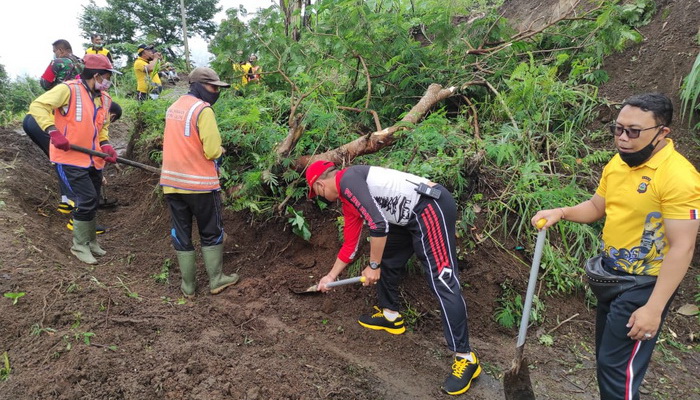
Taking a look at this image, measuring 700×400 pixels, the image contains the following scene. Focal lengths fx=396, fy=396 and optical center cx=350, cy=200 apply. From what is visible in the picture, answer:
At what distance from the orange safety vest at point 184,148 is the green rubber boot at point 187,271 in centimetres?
64

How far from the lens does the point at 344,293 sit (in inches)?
142

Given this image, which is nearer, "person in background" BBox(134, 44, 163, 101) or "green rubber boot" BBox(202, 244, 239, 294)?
"green rubber boot" BBox(202, 244, 239, 294)

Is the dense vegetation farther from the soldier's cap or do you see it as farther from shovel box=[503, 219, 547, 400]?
the soldier's cap

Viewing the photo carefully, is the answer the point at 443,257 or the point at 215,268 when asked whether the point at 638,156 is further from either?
the point at 215,268

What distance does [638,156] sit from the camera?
6.07 feet

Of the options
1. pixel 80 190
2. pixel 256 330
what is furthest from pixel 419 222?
pixel 80 190

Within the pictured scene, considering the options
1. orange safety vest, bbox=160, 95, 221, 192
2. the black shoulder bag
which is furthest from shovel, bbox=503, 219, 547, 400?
orange safety vest, bbox=160, 95, 221, 192

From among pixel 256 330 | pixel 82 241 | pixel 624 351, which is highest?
pixel 624 351

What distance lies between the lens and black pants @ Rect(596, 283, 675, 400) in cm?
189

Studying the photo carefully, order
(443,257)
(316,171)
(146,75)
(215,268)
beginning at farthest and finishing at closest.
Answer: (146,75)
(215,268)
(316,171)
(443,257)

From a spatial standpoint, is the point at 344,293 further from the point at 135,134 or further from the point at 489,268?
the point at 135,134

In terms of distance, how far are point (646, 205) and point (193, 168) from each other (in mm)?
3096

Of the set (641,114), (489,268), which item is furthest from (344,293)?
(641,114)

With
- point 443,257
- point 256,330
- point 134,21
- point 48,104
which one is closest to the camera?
point 443,257
